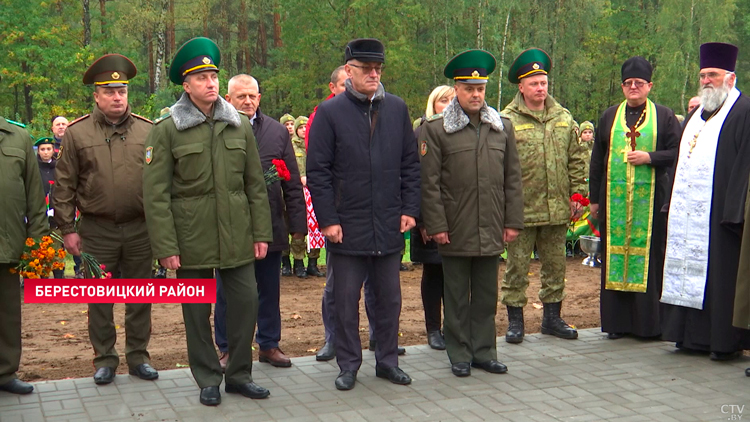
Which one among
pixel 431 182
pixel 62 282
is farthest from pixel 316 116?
pixel 62 282

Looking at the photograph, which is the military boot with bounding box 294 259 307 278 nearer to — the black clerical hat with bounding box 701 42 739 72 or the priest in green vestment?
the priest in green vestment

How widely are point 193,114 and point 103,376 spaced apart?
2.02m

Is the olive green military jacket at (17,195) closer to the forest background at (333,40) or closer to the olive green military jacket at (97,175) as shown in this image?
the olive green military jacket at (97,175)

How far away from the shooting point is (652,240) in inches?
292

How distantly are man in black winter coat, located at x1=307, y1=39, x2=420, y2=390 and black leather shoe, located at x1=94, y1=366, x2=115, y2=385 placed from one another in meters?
1.65

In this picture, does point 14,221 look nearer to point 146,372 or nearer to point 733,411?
point 146,372

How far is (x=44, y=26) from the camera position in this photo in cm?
2981

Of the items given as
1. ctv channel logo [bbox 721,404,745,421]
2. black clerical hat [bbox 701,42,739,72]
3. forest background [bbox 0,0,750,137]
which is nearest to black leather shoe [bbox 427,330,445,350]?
ctv channel logo [bbox 721,404,745,421]

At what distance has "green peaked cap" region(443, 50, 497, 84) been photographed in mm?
6258

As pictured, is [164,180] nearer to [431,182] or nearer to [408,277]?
[431,182]

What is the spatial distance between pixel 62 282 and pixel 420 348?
3.11m

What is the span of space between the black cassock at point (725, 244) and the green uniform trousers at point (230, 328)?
359cm

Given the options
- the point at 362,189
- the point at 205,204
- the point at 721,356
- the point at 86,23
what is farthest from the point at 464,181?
the point at 86,23

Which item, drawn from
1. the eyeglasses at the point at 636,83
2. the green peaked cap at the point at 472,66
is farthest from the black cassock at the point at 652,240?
the green peaked cap at the point at 472,66
